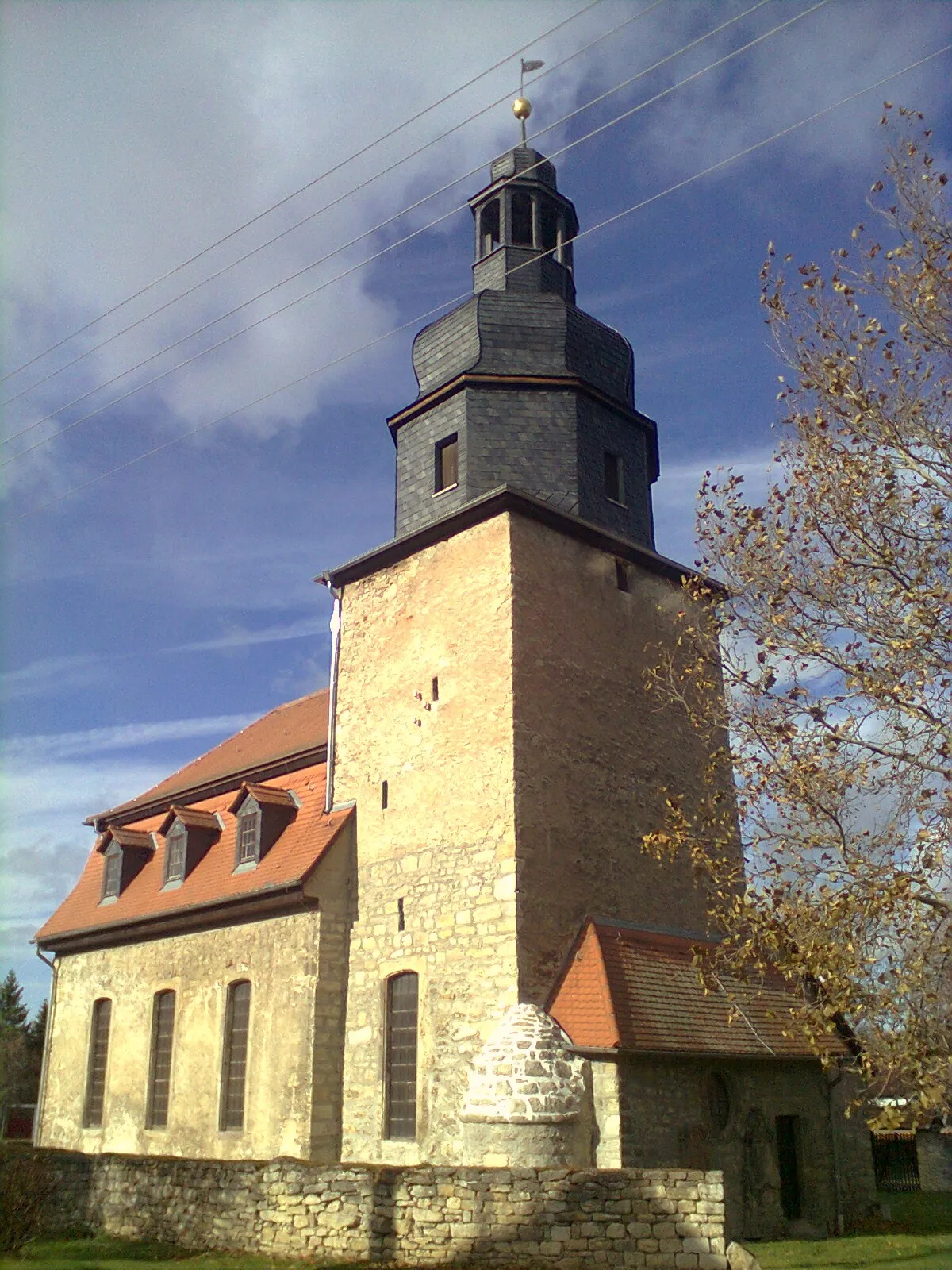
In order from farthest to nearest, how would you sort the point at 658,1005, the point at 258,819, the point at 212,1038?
the point at 258,819
the point at 212,1038
the point at 658,1005

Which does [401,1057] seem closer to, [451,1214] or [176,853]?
[451,1214]

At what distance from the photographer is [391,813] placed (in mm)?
15594

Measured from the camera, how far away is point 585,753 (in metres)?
15.2

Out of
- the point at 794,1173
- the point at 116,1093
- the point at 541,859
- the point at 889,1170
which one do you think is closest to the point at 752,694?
the point at 541,859

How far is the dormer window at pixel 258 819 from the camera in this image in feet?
55.7

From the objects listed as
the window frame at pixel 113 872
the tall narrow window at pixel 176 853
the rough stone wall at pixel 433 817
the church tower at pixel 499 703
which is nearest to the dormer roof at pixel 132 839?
the window frame at pixel 113 872

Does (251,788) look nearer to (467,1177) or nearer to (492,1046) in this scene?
(492,1046)

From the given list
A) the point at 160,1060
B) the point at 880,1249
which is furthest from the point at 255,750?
the point at 880,1249

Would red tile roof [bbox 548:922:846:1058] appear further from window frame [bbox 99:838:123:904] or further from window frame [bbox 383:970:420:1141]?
window frame [bbox 99:838:123:904]

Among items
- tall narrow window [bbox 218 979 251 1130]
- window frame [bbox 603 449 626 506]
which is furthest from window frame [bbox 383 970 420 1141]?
window frame [bbox 603 449 626 506]

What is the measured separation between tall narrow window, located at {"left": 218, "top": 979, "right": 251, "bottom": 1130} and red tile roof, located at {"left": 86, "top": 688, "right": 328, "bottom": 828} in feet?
13.0

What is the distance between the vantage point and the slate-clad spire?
1623cm

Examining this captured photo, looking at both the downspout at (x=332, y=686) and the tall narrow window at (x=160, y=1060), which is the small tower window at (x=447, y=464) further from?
the tall narrow window at (x=160, y=1060)

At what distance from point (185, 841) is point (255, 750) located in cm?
275
